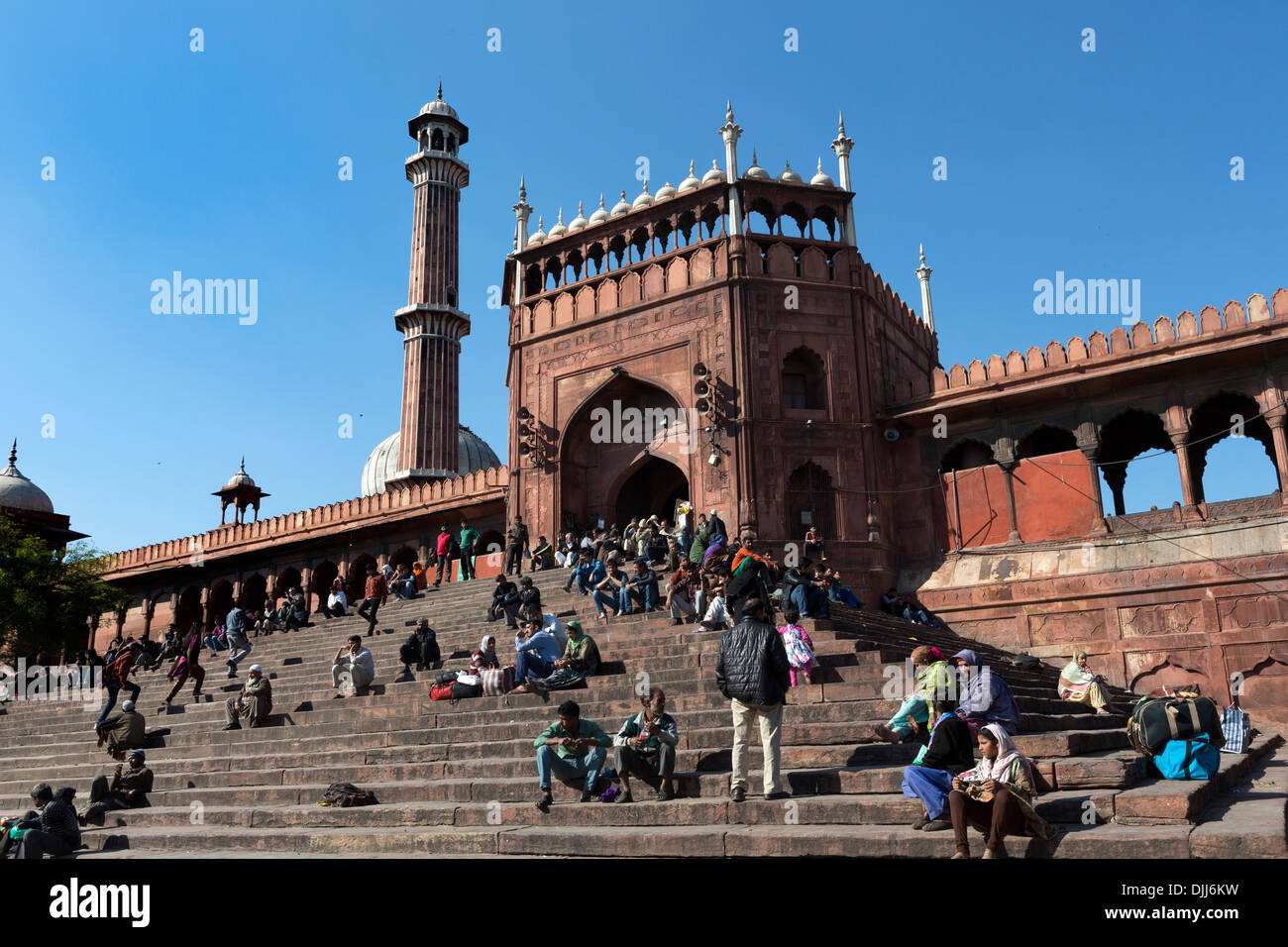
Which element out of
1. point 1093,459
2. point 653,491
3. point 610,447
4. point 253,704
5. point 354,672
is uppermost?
point 610,447

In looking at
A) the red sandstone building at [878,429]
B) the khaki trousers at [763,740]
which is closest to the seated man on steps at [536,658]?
the khaki trousers at [763,740]

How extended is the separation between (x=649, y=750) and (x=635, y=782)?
17.7 inches

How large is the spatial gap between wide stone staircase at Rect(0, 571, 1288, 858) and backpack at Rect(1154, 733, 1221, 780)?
0.13m

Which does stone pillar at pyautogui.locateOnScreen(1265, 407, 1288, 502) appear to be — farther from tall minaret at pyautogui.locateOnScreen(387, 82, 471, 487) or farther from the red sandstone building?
tall minaret at pyautogui.locateOnScreen(387, 82, 471, 487)

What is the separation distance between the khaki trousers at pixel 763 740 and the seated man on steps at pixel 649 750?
56 cm

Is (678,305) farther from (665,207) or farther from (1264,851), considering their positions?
(1264,851)

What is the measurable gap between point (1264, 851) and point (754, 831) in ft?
8.47

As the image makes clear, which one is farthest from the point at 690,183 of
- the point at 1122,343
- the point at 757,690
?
the point at 757,690

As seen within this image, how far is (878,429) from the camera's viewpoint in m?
19.7

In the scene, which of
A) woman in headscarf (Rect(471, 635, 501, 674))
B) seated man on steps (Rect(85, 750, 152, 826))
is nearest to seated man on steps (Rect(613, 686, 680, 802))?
woman in headscarf (Rect(471, 635, 501, 674))

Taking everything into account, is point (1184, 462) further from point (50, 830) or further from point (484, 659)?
point (50, 830)

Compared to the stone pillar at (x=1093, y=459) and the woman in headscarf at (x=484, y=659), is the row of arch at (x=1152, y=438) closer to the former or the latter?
the stone pillar at (x=1093, y=459)

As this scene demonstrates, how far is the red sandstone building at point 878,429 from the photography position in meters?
15.9
